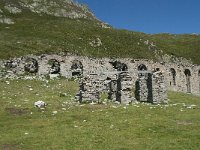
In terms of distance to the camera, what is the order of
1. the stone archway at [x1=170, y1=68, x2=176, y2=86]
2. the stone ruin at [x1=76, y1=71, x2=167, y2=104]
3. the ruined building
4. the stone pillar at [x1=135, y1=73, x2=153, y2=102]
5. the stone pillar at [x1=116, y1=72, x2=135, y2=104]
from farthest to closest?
the stone archway at [x1=170, y1=68, x2=176, y2=86]
the stone pillar at [x1=135, y1=73, x2=153, y2=102]
the ruined building
the stone pillar at [x1=116, y1=72, x2=135, y2=104]
the stone ruin at [x1=76, y1=71, x2=167, y2=104]

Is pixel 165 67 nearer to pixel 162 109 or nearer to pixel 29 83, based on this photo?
pixel 29 83

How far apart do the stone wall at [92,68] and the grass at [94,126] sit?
19024mm

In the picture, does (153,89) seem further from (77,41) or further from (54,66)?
(77,41)

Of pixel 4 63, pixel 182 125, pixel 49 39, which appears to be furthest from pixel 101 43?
pixel 182 125

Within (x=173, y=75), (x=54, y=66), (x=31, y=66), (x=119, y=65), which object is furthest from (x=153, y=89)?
(x=173, y=75)

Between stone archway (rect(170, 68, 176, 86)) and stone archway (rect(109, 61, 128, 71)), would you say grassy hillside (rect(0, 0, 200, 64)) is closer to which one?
stone archway (rect(109, 61, 128, 71))

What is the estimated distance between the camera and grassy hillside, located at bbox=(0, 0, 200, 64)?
75.0 meters

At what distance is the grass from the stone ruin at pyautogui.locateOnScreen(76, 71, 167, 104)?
6.08 feet

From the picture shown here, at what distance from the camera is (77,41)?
269ft

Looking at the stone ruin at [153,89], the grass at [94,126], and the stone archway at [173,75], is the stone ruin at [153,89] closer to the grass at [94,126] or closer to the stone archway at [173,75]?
the grass at [94,126]

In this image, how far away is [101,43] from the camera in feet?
276

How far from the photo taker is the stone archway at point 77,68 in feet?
230

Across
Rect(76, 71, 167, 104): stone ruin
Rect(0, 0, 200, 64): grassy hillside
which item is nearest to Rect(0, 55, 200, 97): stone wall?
Rect(0, 0, 200, 64): grassy hillside

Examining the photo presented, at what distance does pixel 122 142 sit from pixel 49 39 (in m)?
56.5
